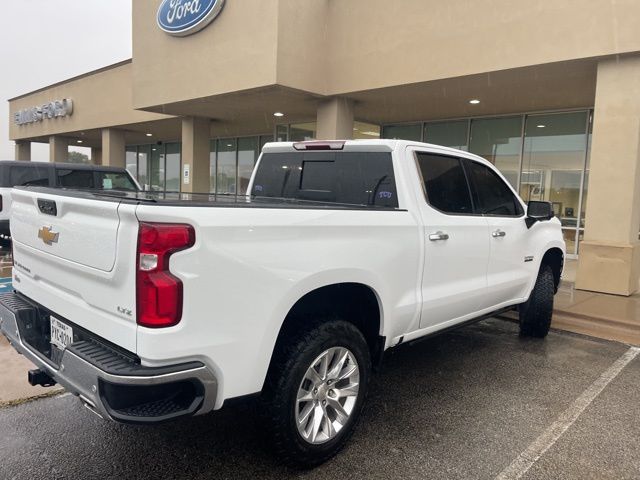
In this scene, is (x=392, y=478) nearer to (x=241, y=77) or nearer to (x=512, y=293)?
(x=512, y=293)

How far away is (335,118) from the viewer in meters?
11.0

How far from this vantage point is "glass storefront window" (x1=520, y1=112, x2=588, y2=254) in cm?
1141

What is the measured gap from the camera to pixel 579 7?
7.63 meters

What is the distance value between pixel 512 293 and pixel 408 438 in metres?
2.18

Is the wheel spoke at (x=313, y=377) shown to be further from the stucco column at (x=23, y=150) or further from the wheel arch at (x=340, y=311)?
the stucco column at (x=23, y=150)

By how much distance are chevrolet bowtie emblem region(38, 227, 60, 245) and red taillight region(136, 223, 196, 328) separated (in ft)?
2.75

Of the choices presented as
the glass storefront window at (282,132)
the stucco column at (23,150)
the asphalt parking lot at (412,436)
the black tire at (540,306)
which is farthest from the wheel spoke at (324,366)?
the stucco column at (23,150)

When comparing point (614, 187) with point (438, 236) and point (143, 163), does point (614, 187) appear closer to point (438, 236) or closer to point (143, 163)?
point (438, 236)

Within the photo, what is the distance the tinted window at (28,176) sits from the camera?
9.08 metres

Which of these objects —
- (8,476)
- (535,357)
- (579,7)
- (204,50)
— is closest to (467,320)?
(535,357)

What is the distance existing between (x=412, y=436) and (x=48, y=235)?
2.57m

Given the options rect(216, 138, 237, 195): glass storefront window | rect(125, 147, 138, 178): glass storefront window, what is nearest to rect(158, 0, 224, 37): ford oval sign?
rect(216, 138, 237, 195): glass storefront window

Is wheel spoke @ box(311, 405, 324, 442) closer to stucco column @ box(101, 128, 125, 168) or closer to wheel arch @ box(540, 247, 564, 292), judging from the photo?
wheel arch @ box(540, 247, 564, 292)

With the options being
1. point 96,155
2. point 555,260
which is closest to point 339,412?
point 555,260
